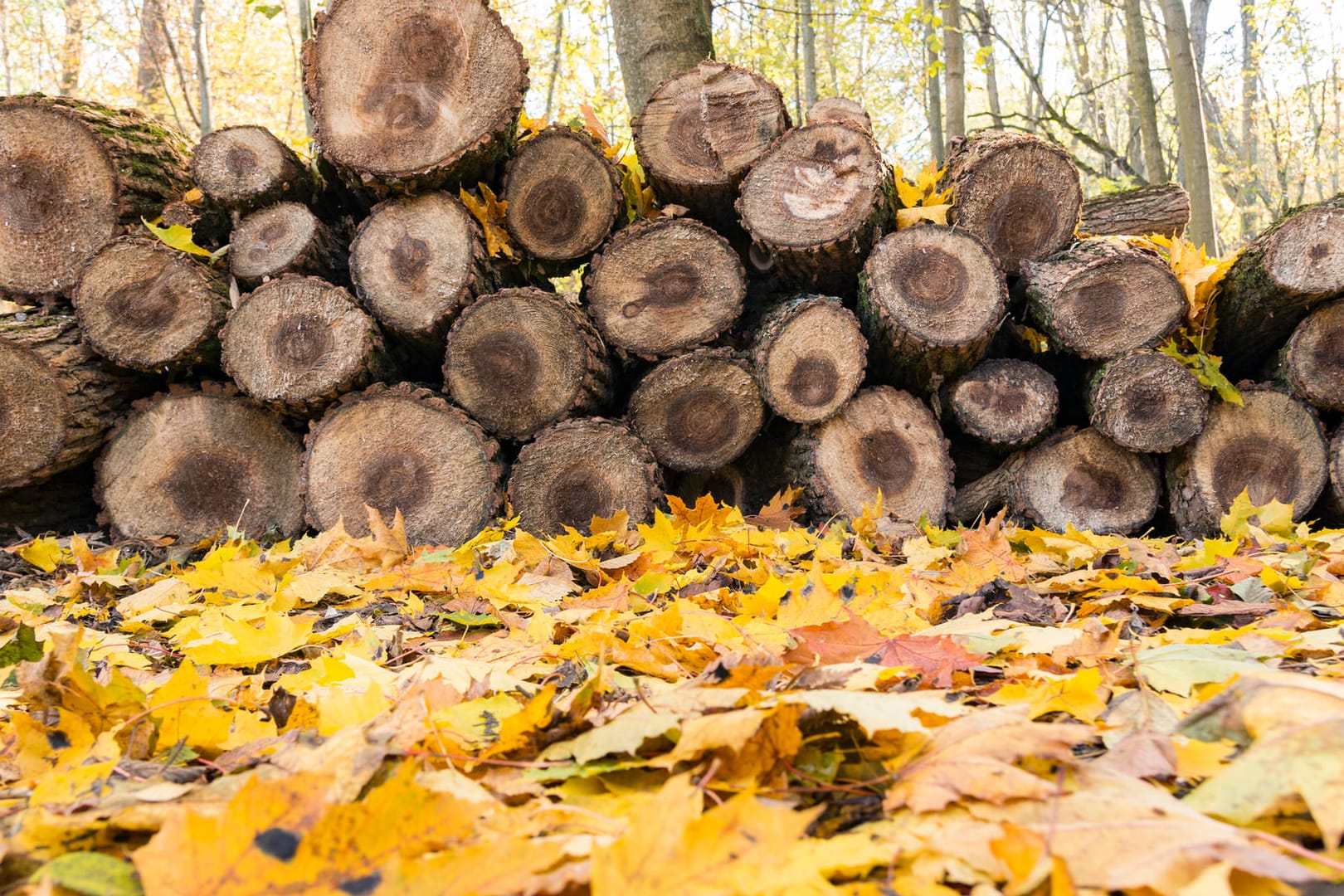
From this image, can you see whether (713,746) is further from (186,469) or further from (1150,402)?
(186,469)

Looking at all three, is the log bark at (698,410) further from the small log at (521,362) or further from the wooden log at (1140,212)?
the wooden log at (1140,212)

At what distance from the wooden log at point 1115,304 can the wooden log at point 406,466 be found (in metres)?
1.98

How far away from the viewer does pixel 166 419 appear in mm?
2926

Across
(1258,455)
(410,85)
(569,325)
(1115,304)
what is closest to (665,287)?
(569,325)

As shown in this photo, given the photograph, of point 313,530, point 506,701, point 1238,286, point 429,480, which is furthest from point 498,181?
point 1238,286

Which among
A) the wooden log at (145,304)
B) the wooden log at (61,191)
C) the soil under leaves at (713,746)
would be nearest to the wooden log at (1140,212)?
the soil under leaves at (713,746)

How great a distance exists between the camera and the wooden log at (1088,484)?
9.70 ft

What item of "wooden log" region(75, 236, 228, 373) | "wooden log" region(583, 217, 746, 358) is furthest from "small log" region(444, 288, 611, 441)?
"wooden log" region(75, 236, 228, 373)

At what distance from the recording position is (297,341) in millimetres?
2752

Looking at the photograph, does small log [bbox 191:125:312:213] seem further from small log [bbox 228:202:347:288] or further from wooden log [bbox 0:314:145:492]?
wooden log [bbox 0:314:145:492]

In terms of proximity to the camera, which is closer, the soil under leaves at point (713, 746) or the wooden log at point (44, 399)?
the soil under leaves at point (713, 746)

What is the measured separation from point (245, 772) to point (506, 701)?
29 cm

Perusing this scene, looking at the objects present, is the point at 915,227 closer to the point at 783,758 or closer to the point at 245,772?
the point at 783,758

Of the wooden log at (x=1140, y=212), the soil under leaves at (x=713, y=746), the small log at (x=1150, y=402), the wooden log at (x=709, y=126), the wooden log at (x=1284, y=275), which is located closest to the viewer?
the soil under leaves at (x=713, y=746)
